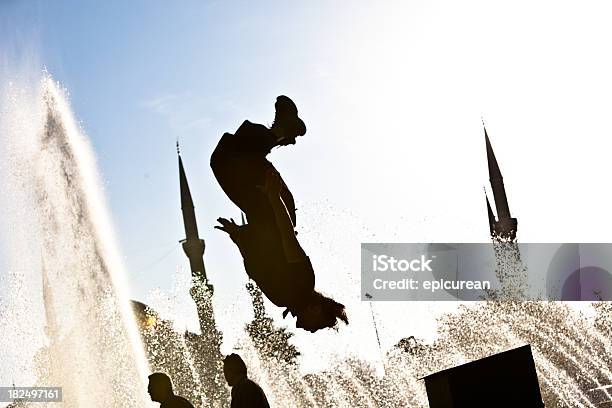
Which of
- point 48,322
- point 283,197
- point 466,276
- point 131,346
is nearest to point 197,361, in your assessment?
point 466,276

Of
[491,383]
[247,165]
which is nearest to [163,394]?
[247,165]

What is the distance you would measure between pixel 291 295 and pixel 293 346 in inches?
1777

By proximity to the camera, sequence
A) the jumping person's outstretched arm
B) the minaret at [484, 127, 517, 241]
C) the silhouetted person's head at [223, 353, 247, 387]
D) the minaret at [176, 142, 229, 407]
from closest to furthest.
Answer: the jumping person's outstretched arm < the silhouetted person's head at [223, 353, 247, 387] < the minaret at [176, 142, 229, 407] < the minaret at [484, 127, 517, 241]

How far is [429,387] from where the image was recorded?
3.58 meters

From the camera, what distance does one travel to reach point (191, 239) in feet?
183

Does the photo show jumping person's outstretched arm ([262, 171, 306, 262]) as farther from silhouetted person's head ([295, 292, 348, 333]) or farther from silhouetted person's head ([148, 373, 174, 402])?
silhouetted person's head ([148, 373, 174, 402])

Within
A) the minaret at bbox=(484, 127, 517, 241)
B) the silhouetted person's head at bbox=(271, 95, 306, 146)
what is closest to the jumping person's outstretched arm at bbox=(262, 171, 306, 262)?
the silhouetted person's head at bbox=(271, 95, 306, 146)

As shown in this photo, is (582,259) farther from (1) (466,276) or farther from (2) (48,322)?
(2) (48,322)

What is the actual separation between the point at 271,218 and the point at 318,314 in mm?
540

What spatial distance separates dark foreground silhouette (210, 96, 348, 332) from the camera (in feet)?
12.4

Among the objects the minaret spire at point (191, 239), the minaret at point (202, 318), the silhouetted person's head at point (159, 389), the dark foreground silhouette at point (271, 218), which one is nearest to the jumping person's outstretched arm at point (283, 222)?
the dark foreground silhouette at point (271, 218)

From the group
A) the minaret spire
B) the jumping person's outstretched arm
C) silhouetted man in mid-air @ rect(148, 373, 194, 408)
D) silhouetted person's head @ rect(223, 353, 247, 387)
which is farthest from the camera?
the minaret spire

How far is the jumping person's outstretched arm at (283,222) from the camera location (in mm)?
3736

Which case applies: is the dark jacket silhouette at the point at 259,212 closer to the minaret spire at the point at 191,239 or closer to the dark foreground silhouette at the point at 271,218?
the dark foreground silhouette at the point at 271,218
